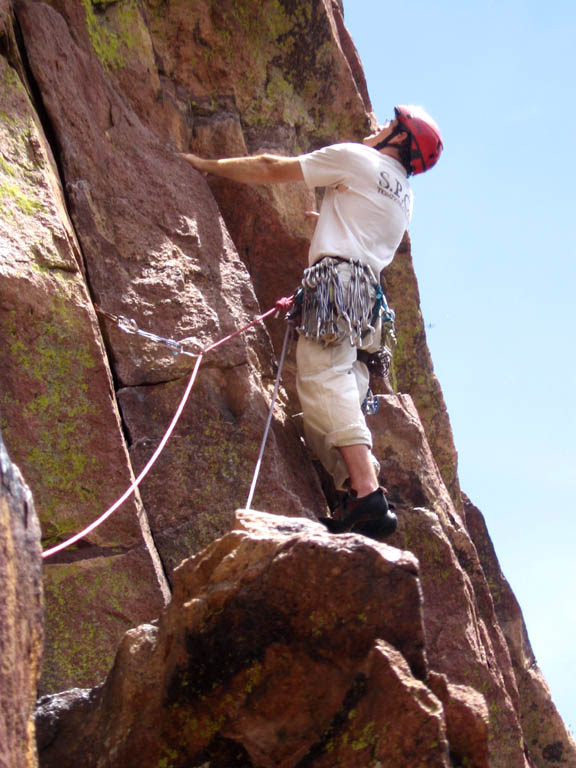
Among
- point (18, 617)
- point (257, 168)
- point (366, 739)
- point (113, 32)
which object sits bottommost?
point (366, 739)

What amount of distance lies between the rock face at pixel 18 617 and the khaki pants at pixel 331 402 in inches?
118

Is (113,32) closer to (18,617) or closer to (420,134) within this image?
(420,134)

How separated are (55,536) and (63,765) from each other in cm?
181

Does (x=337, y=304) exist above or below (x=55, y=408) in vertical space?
above

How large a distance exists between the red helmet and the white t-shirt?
22 centimetres

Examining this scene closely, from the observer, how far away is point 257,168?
633cm

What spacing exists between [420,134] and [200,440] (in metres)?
2.37

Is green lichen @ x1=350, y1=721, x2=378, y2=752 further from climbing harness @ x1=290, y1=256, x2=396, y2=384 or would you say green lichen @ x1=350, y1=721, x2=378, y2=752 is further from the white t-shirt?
the white t-shirt

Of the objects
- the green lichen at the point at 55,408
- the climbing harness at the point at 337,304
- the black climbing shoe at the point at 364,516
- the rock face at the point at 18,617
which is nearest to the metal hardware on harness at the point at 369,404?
the climbing harness at the point at 337,304

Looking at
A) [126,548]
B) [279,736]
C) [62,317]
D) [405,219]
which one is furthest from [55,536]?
[405,219]

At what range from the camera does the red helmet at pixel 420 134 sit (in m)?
6.20

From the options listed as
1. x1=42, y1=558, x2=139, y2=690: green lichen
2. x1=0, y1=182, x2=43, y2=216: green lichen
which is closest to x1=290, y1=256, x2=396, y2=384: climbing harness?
x1=0, y1=182, x2=43, y2=216: green lichen

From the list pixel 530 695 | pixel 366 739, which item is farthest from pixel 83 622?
pixel 530 695

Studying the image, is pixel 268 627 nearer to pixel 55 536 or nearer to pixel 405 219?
pixel 55 536
